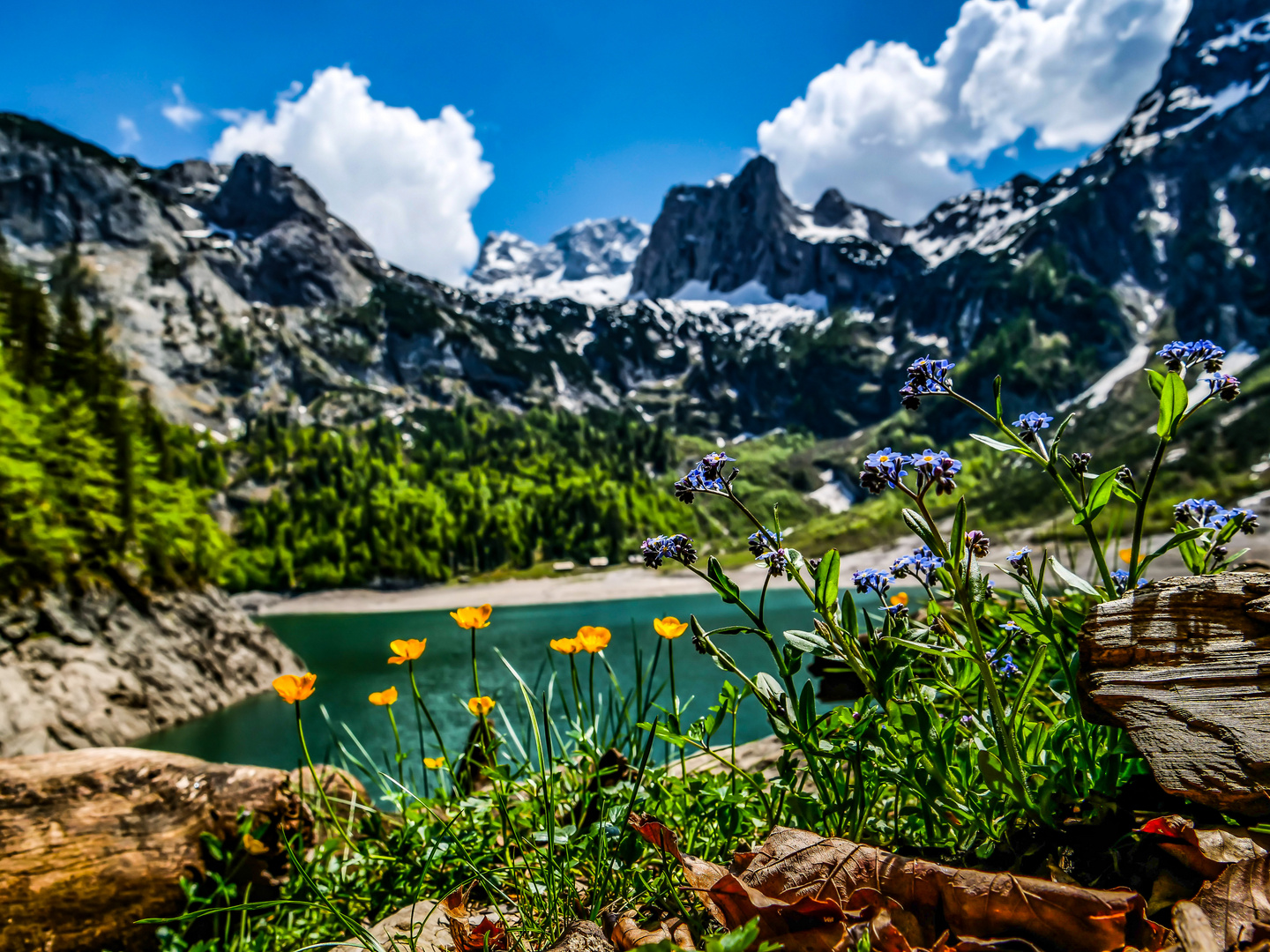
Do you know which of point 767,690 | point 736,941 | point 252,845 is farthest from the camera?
point 252,845

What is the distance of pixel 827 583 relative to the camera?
1786mm

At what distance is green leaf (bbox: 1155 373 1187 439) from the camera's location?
184 cm

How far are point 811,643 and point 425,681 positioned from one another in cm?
3562

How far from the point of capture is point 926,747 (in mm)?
1803

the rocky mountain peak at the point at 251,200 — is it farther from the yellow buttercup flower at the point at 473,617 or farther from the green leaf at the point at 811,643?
the green leaf at the point at 811,643

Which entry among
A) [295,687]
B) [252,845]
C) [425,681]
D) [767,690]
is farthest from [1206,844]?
[425,681]

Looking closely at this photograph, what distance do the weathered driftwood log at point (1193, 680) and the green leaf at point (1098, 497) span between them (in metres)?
0.25

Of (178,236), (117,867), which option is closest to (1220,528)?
(117,867)

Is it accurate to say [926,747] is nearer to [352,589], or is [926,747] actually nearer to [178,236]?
[352,589]

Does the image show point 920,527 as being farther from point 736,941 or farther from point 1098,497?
point 736,941

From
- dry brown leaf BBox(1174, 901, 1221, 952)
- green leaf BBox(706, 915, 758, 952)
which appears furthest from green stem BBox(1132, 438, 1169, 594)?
green leaf BBox(706, 915, 758, 952)

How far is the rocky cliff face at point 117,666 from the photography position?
18531mm

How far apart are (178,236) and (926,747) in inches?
8477

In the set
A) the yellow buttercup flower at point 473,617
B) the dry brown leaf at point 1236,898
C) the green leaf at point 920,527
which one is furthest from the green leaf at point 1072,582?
the yellow buttercup flower at point 473,617
